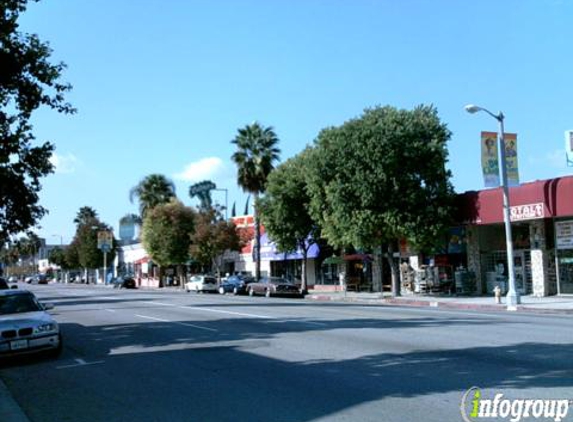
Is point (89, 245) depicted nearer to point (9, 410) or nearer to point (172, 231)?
point (172, 231)

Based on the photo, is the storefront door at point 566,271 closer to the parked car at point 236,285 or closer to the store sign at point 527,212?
the store sign at point 527,212

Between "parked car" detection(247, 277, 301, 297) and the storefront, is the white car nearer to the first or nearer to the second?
"parked car" detection(247, 277, 301, 297)

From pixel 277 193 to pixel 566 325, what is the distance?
27.5 m

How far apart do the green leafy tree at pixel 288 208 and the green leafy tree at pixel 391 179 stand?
8.29 meters

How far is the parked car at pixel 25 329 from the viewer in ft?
41.0

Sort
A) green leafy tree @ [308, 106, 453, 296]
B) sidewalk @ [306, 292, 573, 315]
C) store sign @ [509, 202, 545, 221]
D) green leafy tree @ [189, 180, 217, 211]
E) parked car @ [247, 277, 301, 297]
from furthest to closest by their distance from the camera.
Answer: green leafy tree @ [189, 180, 217, 211] < parked car @ [247, 277, 301, 297] < green leafy tree @ [308, 106, 453, 296] < store sign @ [509, 202, 545, 221] < sidewalk @ [306, 292, 573, 315]

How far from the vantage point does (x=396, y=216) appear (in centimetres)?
3241

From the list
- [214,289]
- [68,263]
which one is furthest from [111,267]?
[214,289]

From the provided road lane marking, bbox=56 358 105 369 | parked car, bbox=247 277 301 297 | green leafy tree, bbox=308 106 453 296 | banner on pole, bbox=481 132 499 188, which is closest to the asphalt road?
road lane marking, bbox=56 358 105 369

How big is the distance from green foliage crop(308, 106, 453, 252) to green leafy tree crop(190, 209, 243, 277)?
21.4m

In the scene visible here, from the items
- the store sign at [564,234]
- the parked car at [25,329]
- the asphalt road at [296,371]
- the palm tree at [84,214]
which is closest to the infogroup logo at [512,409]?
the asphalt road at [296,371]

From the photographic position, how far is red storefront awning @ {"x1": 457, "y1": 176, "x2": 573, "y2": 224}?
28.2 m

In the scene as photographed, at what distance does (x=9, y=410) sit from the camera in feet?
28.2

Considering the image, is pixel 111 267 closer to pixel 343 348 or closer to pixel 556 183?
pixel 556 183
